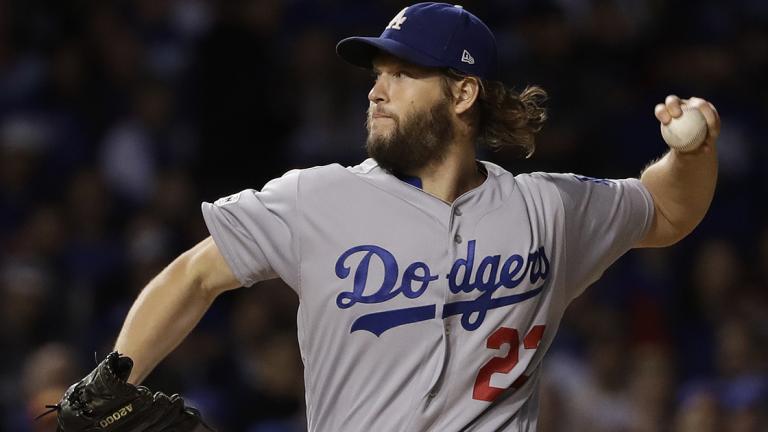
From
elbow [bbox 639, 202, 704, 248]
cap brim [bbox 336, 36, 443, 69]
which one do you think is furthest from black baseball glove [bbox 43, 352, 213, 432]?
elbow [bbox 639, 202, 704, 248]

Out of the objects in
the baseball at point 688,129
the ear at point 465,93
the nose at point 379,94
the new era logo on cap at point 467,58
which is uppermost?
the new era logo on cap at point 467,58

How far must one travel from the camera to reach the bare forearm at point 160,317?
9.87 ft

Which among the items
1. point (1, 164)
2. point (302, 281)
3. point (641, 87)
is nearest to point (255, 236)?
point (302, 281)

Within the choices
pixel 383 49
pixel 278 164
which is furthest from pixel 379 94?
pixel 278 164

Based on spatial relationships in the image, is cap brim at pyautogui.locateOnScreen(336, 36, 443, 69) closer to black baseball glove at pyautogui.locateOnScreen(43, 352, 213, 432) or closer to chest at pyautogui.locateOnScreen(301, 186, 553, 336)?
chest at pyautogui.locateOnScreen(301, 186, 553, 336)

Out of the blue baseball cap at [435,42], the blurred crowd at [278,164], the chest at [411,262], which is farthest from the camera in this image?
the blurred crowd at [278,164]

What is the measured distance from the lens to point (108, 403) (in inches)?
115

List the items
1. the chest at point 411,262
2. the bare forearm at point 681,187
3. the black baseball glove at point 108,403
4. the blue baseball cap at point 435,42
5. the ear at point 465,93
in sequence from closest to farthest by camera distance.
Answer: the black baseball glove at point 108,403 → the chest at point 411,262 → the blue baseball cap at point 435,42 → the ear at point 465,93 → the bare forearm at point 681,187

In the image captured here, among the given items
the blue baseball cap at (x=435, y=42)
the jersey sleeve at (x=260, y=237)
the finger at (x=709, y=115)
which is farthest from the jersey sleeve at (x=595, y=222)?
the jersey sleeve at (x=260, y=237)

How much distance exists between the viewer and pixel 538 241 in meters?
3.14

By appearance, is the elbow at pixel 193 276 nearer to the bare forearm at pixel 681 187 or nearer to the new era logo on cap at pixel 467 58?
the new era logo on cap at pixel 467 58

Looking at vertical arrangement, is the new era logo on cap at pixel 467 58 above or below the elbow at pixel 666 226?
above

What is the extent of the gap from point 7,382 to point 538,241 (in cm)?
385

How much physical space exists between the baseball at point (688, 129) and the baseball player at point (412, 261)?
0.09 feet
